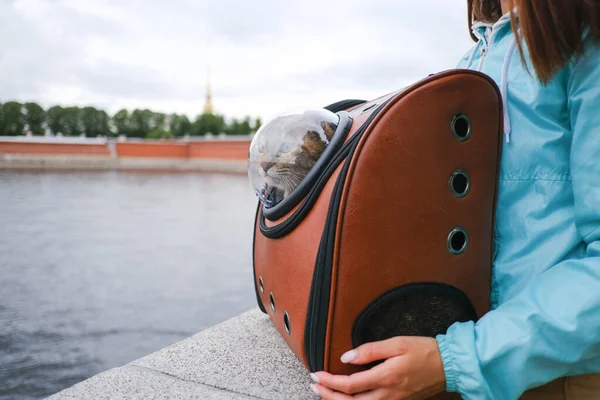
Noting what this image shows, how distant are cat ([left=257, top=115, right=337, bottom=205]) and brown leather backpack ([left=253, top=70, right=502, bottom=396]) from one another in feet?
0.17

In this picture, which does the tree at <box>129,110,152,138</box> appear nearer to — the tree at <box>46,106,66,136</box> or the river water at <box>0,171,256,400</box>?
the tree at <box>46,106,66,136</box>

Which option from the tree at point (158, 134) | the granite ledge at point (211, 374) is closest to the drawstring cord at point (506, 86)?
the granite ledge at point (211, 374)

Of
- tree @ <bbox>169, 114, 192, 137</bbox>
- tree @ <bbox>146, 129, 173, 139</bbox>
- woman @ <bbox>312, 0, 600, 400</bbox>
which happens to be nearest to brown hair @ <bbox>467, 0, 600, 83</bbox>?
woman @ <bbox>312, 0, 600, 400</bbox>

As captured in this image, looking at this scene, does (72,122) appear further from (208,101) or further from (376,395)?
(376,395)

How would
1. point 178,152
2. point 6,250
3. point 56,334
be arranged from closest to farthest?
1. point 56,334
2. point 6,250
3. point 178,152

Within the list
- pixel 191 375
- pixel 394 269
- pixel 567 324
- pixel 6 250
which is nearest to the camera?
pixel 567 324

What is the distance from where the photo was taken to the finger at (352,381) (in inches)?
28.0

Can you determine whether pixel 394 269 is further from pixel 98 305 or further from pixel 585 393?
pixel 98 305

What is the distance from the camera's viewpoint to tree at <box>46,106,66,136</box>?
58.4 metres

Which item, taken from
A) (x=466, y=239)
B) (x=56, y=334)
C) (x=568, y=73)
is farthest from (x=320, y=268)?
(x=56, y=334)

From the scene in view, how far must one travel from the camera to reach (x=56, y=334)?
3031 millimetres

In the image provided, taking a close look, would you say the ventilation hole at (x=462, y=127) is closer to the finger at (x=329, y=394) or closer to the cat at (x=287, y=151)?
the cat at (x=287, y=151)

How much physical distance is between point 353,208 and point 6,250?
6030 mm

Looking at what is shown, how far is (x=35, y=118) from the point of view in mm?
56438
